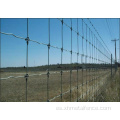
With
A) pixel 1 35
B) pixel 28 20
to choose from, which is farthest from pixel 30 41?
pixel 1 35

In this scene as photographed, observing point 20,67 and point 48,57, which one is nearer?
point 20,67

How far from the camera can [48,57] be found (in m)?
2.50

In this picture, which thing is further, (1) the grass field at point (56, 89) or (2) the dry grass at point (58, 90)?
(2) the dry grass at point (58, 90)

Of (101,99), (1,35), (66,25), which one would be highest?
(66,25)

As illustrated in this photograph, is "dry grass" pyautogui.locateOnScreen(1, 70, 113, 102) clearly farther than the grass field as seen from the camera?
Yes
